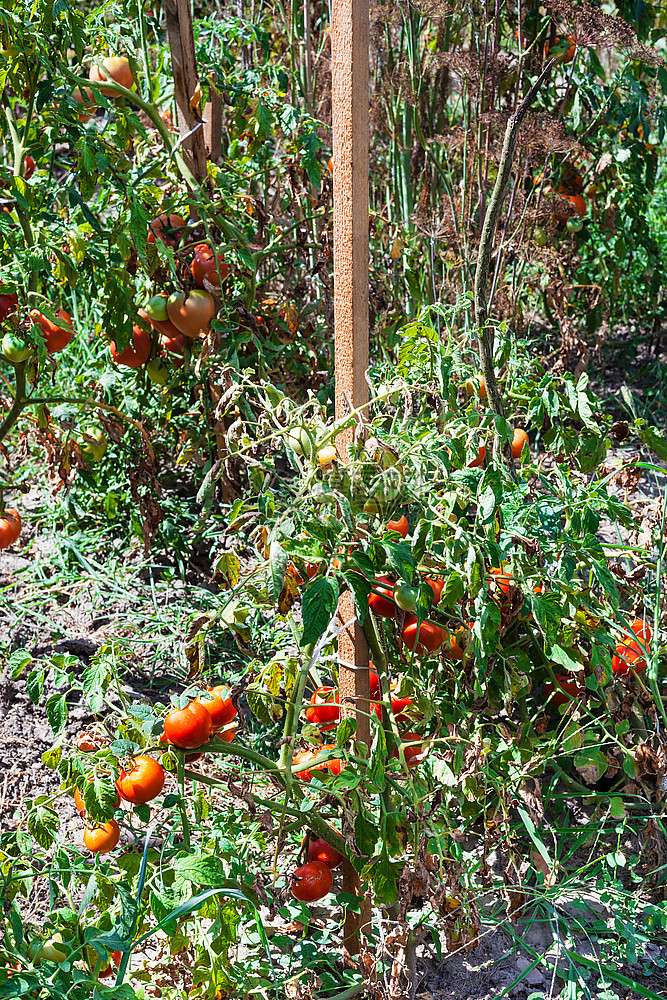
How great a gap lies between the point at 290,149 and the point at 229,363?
0.52 m

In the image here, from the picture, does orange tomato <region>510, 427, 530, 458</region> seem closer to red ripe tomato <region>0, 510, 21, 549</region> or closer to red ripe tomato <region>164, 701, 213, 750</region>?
red ripe tomato <region>164, 701, 213, 750</region>

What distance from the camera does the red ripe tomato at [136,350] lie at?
1769mm

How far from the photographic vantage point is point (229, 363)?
66.0 inches

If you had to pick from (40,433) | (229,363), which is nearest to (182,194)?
(229,363)

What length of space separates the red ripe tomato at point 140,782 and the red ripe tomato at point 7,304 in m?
0.96

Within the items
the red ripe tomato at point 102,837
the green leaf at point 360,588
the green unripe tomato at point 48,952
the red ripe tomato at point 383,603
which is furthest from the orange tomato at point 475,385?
the green unripe tomato at point 48,952

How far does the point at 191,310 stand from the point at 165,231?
167mm

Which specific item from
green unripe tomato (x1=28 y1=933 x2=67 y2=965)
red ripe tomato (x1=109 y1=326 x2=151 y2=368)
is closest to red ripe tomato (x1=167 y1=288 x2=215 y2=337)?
red ripe tomato (x1=109 y1=326 x2=151 y2=368)

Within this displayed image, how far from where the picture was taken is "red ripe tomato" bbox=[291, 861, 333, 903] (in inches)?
46.4

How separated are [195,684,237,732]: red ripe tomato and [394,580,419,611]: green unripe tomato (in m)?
0.27

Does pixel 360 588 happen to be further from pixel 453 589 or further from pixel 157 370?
pixel 157 370

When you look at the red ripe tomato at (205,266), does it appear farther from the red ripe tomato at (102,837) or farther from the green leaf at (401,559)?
the red ripe tomato at (102,837)

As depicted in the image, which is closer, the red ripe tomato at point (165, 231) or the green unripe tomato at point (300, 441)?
the green unripe tomato at point (300, 441)

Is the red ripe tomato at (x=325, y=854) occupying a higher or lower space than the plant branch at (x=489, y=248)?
lower
